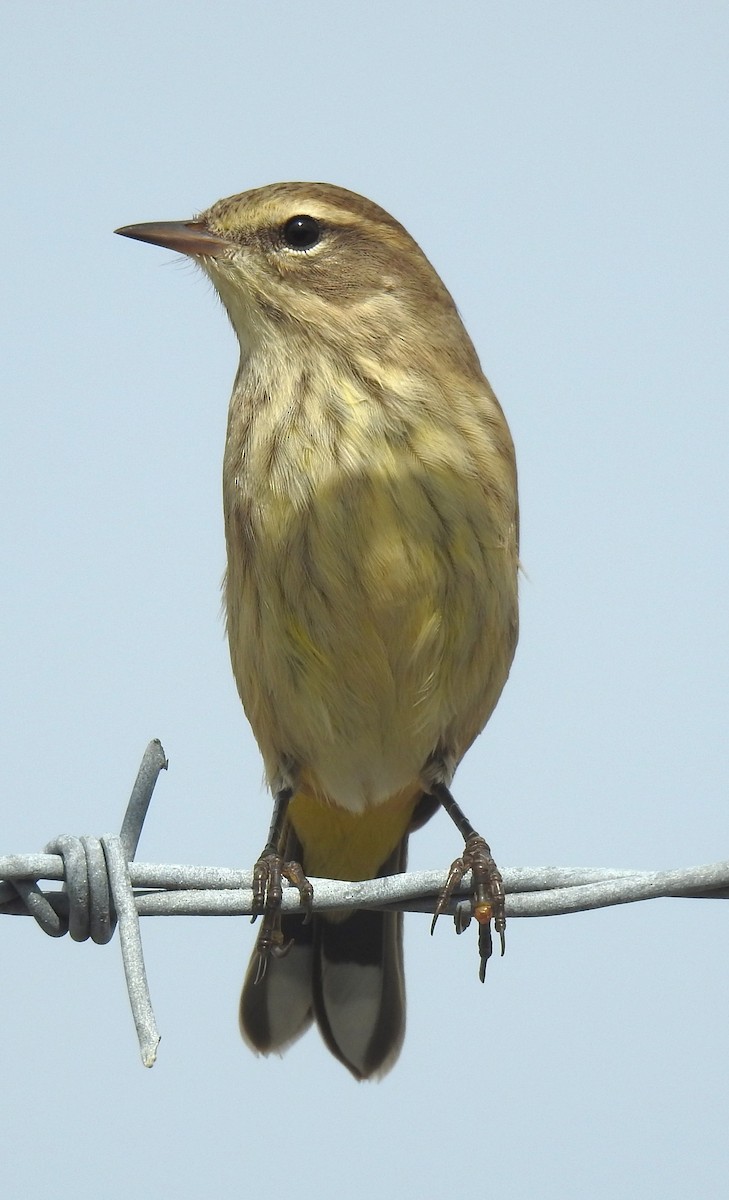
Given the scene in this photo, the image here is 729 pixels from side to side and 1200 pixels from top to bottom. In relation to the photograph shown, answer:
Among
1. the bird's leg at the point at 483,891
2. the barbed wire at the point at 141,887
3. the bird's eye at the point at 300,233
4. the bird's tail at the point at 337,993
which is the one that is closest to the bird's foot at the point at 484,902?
the bird's leg at the point at 483,891

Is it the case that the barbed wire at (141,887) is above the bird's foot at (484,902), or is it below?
above

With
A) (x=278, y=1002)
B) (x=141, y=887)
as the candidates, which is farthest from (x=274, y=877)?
(x=141, y=887)

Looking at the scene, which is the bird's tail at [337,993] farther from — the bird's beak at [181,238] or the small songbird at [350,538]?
the bird's beak at [181,238]

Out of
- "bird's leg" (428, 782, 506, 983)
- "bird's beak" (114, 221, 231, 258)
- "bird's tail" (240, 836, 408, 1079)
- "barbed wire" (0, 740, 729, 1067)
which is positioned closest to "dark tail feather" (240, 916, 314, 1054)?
"bird's tail" (240, 836, 408, 1079)

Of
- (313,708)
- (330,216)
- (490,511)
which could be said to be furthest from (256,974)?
A: (330,216)

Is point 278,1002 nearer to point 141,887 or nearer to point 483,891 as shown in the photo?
point 483,891

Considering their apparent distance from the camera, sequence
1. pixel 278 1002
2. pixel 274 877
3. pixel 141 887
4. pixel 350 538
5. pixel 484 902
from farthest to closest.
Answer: pixel 278 1002, pixel 274 877, pixel 350 538, pixel 484 902, pixel 141 887
